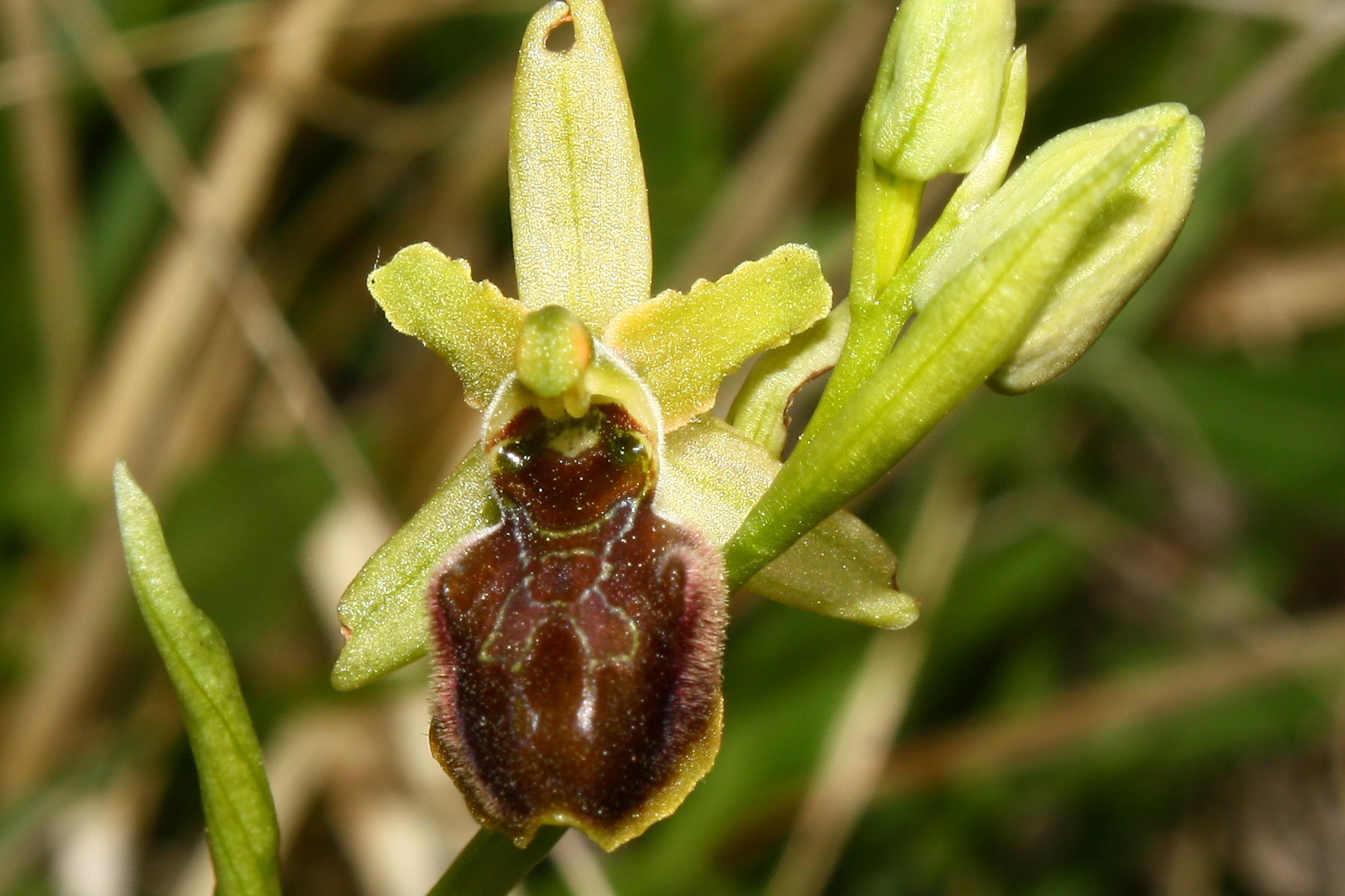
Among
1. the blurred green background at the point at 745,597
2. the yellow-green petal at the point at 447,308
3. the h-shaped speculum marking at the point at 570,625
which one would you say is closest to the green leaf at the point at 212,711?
the h-shaped speculum marking at the point at 570,625

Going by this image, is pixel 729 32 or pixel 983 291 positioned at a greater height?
pixel 729 32

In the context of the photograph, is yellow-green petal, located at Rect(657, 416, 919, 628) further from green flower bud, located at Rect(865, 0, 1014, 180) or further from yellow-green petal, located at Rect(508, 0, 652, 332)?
green flower bud, located at Rect(865, 0, 1014, 180)

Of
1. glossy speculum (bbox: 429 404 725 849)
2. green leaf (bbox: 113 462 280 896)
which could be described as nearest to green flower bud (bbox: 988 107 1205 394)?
glossy speculum (bbox: 429 404 725 849)

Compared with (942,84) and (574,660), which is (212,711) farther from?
(942,84)

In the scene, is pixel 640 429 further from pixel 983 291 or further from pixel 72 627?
pixel 72 627

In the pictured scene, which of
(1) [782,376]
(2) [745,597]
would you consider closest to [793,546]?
(1) [782,376]

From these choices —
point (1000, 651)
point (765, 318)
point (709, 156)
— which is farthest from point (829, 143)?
point (765, 318)
